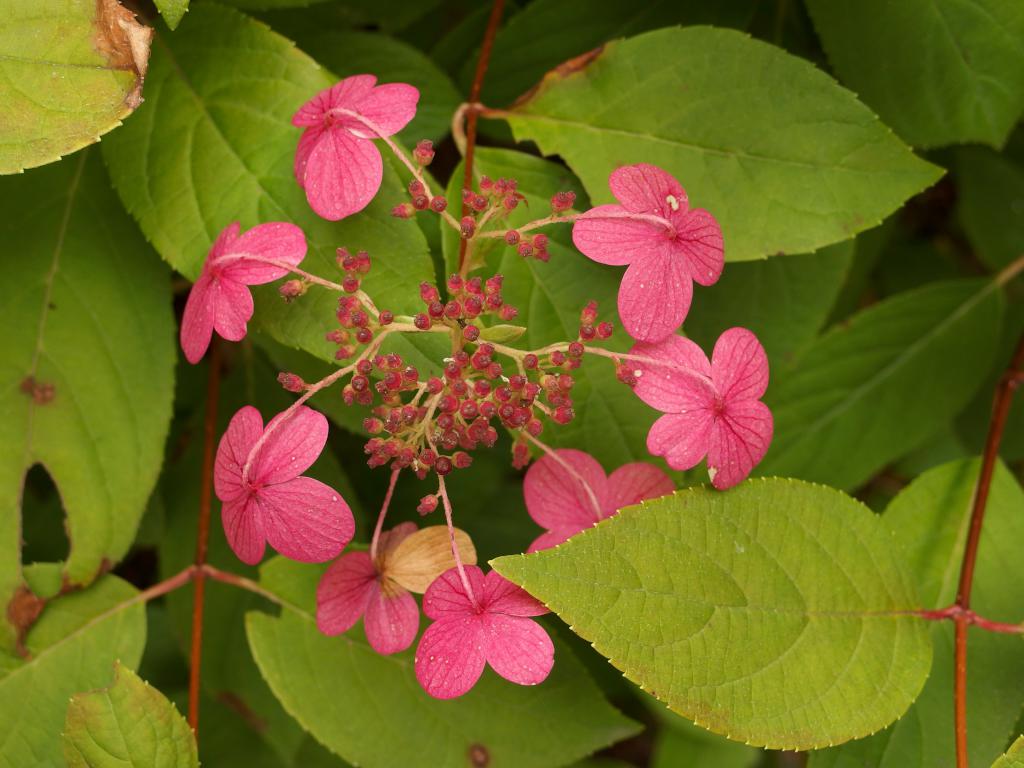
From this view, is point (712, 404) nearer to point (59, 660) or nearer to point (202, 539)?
point (202, 539)

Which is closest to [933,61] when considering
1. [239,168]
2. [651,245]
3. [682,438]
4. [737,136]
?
[737,136]

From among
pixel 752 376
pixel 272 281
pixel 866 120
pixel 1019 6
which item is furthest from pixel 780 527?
pixel 1019 6

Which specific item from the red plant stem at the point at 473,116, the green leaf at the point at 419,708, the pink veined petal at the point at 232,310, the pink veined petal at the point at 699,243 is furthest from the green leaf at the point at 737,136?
the green leaf at the point at 419,708

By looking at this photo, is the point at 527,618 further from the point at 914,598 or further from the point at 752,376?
the point at 914,598

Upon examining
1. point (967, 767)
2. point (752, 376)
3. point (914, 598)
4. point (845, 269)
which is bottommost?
point (967, 767)

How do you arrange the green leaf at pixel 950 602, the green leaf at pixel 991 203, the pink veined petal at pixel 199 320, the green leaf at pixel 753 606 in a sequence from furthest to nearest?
1. the green leaf at pixel 991 203
2. the green leaf at pixel 950 602
3. the pink veined petal at pixel 199 320
4. the green leaf at pixel 753 606

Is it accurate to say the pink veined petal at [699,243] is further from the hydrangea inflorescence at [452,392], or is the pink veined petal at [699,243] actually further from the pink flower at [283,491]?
the pink flower at [283,491]
